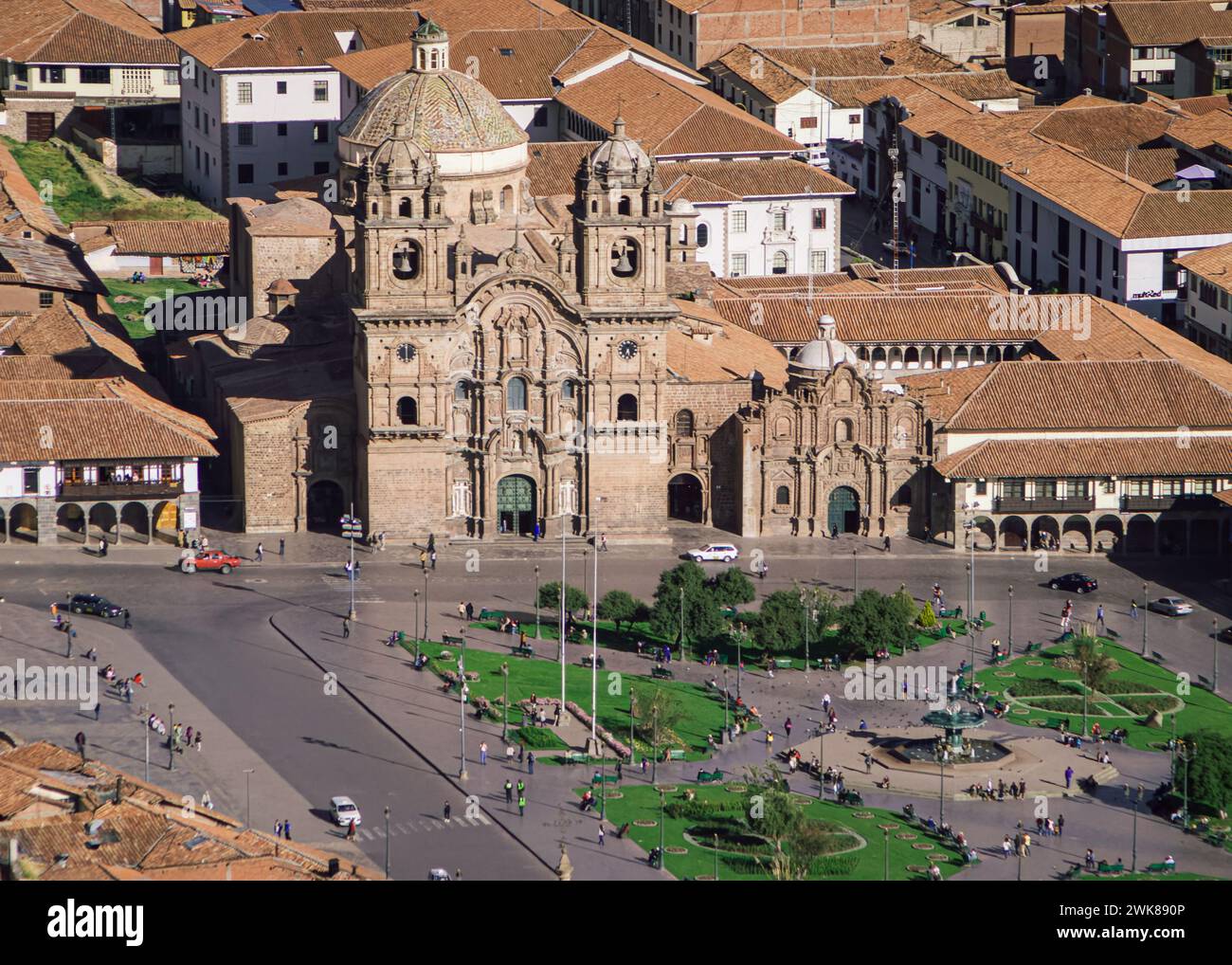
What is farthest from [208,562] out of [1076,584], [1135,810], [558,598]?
[1135,810]

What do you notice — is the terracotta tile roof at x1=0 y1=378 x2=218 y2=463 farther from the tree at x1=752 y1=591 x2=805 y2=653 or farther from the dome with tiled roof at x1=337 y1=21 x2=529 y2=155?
the tree at x1=752 y1=591 x2=805 y2=653

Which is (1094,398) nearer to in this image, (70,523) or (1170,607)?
(1170,607)

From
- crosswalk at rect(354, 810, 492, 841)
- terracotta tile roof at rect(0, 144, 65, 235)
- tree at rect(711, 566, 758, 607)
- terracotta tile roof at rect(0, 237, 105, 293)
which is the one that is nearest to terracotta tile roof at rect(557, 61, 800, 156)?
terracotta tile roof at rect(0, 237, 105, 293)

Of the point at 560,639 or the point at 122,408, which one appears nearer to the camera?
the point at 560,639

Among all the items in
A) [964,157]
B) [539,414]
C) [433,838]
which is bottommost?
[433,838]

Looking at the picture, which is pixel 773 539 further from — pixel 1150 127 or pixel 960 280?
pixel 1150 127

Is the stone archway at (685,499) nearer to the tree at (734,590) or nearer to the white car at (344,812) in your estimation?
the tree at (734,590)

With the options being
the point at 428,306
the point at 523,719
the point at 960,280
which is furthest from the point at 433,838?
the point at 960,280

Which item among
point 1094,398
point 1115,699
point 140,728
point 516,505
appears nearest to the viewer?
point 140,728

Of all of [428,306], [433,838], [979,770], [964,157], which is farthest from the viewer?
[964,157]
